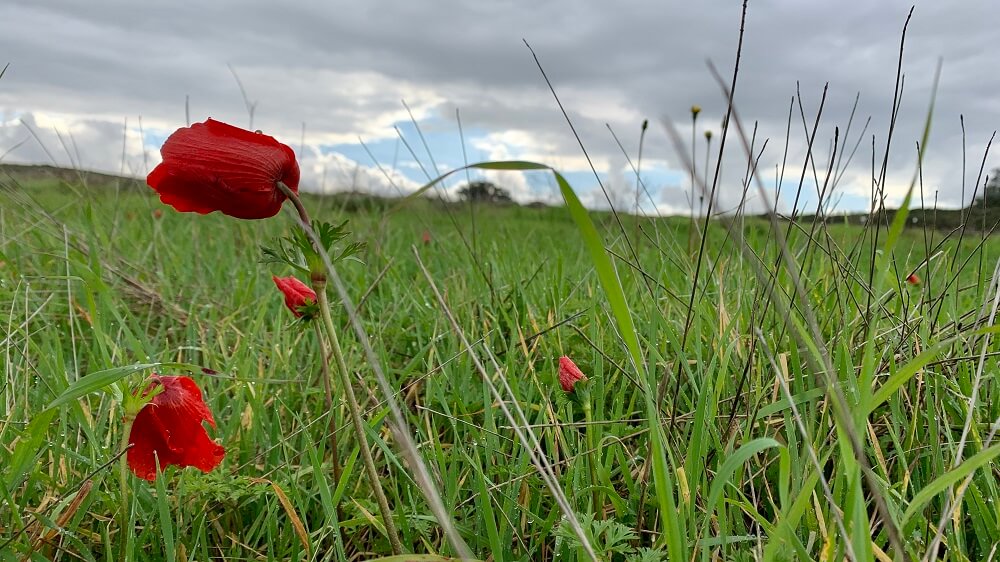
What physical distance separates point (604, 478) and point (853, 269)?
0.68m

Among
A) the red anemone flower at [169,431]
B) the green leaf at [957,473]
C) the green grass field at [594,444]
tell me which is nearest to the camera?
the green leaf at [957,473]

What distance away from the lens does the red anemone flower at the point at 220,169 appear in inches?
33.5

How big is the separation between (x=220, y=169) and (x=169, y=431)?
401 mm

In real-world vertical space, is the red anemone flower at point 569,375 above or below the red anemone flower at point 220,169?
below

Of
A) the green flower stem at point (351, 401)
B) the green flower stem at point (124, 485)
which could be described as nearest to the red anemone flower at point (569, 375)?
the green flower stem at point (351, 401)

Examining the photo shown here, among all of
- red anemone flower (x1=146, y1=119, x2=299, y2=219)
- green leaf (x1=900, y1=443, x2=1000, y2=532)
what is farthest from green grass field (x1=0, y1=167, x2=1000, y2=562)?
red anemone flower (x1=146, y1=119, x2=299, y2=219)

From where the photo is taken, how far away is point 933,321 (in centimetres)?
144

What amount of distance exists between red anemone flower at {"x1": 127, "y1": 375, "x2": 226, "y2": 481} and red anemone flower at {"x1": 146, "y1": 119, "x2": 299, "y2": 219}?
30cm

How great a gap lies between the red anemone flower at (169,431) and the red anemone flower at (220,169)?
30cm

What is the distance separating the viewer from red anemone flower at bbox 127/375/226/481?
3.29ft

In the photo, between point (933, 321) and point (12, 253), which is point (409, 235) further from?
point (933, 321)

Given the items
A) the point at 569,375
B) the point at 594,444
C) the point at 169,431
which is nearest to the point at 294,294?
the point at 169,431

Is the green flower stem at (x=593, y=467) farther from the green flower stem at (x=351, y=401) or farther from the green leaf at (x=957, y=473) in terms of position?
the green leaf at (x=957, y=473)

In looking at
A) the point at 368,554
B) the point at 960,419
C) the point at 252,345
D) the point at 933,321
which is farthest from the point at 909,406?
the point at 252,345
